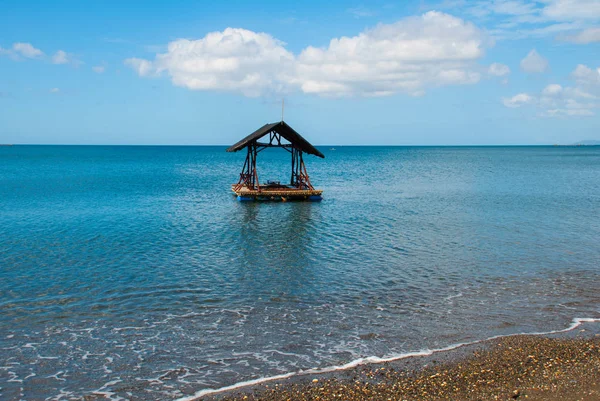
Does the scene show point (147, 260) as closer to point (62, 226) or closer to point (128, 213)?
point (62, 226)

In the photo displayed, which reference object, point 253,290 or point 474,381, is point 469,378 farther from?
point 253,290

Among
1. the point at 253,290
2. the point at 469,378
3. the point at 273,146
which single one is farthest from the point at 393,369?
the point at 273,146

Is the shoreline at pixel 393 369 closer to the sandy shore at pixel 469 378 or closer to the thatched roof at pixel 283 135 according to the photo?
the sandy shore at pixel 469 378

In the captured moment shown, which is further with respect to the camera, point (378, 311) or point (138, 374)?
point (378, 311)

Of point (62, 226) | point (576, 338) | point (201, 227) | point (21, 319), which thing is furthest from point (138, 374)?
point (62, 226)

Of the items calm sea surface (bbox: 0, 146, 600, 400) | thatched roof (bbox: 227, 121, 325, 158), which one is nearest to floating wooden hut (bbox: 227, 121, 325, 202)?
thatched roof (bbox: 227, 121, 325, 158)

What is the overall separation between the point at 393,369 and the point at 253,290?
6.70 meters

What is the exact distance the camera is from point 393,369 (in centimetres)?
1062

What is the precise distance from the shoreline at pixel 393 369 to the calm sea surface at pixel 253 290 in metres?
0.35

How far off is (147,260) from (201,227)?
8.12m

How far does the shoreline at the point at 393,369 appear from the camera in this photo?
958 centimetres

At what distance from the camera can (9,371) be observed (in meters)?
10.4

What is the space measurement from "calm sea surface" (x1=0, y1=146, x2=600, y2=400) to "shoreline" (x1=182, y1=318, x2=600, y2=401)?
0.35 metres

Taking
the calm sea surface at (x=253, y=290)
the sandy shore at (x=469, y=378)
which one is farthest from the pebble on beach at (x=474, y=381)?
the calm sea surface at (x=253, y=290)
